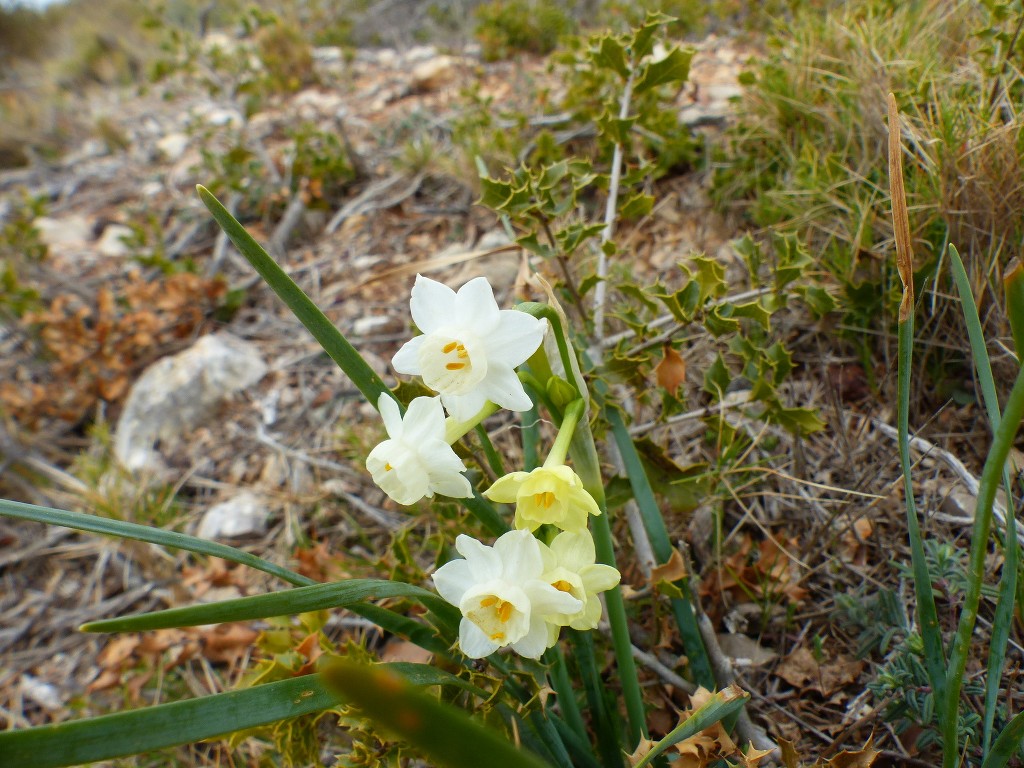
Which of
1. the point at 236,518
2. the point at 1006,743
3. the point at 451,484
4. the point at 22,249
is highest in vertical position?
the point at 22,249

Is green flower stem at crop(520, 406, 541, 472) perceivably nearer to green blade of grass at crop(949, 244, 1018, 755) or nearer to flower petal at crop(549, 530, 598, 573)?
flower petal at crop(549, 530, 598, 573)

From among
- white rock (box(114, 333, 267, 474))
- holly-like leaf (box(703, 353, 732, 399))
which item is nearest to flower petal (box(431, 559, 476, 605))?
holly-like leaf (box(703, 353, 732, 399))

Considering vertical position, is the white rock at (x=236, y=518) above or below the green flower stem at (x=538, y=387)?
below

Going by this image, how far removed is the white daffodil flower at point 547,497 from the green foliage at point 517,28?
439 centimetres

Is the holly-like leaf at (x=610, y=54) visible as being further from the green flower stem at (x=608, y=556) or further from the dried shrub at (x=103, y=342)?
the dried shrub at (x=103, y=342)

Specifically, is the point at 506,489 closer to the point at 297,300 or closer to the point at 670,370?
the point at 297,300

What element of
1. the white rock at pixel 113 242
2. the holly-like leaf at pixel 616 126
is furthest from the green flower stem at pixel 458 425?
the white rock at pixel 113 242

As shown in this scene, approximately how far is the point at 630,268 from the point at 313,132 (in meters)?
2.36

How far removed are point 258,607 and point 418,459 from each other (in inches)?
9.9

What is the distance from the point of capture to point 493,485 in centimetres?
80

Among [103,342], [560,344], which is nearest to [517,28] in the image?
[103,342]

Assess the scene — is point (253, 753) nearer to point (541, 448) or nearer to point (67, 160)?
point (541, 448)

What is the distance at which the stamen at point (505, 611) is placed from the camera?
80 cm

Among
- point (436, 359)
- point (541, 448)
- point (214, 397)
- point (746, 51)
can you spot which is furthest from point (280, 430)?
point (746, 51)
